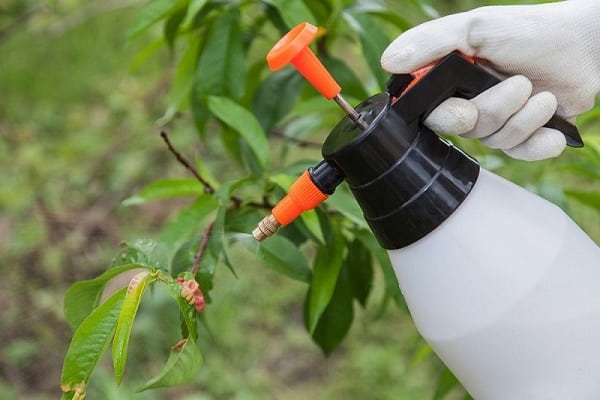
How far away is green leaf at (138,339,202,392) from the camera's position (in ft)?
2.21

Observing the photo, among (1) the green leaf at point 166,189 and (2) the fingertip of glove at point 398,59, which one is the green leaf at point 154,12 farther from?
(2) the fingertip of glove at point 398,59

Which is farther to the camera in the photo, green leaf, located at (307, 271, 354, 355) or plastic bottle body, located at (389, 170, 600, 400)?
green leaf, located at (307, 271, 354, 355)

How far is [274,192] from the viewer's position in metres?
1.02

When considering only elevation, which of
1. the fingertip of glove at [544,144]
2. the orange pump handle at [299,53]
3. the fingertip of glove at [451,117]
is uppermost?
the orange pump handle at [299,53]

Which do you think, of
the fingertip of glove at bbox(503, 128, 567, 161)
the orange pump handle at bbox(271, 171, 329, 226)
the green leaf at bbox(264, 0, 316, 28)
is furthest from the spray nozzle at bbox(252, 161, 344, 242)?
the green leaf at bbox(264, 0, 316, 28)

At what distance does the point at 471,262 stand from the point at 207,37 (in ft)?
2.01

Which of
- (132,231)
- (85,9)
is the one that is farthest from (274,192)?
(85,9)

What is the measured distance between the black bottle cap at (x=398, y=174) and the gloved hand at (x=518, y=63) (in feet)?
0.14

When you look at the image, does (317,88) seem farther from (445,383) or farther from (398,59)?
(445,383)

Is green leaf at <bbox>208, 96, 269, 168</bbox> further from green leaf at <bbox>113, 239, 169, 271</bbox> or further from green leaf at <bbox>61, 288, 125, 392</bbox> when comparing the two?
green leaf at <bbox>61, 288, 125, 392</bbox>

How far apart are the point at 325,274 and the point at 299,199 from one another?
0.26 metres

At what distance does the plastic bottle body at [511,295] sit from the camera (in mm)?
671

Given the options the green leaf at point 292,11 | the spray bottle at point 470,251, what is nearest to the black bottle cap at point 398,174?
the spray bottle at point 470,251

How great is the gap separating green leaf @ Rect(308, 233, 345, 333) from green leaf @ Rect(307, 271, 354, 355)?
97 mm
